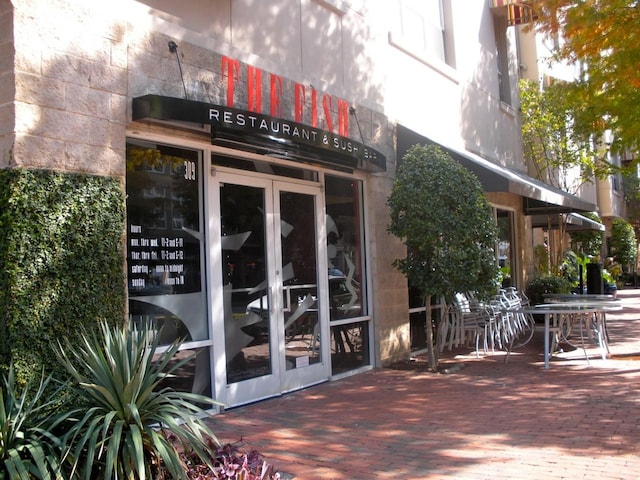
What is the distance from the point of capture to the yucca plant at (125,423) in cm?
371

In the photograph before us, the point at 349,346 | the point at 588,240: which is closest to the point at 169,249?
the point at 349,346

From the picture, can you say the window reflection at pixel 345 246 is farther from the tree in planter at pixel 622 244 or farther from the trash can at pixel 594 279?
the tree in planter at pixel 622 244

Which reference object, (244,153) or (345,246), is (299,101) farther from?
(345,246)

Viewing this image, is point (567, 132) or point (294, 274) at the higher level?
point (567, 132)

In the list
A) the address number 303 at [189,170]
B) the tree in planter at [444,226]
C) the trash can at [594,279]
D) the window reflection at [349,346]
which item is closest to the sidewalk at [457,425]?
Result: the window reflection at [349,346]

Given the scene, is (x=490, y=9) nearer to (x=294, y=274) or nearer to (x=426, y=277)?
(x=426, y=277)

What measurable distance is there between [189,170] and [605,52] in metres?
7.91

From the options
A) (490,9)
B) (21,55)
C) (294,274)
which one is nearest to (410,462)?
(294,274)

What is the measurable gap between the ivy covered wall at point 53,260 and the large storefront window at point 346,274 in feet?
11.8

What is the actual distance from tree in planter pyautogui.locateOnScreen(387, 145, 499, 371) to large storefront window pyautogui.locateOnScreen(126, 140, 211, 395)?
3031mm

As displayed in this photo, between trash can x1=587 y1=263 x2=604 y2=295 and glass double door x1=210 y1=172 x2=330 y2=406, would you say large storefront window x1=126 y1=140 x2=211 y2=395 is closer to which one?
glass double door x1=210 y1=172 x2=330 y2=406

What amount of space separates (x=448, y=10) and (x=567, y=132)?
6899mm

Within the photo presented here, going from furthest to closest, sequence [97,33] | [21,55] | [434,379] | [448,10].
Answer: [448,10] < [434,379] < [97,33] < [21,55]

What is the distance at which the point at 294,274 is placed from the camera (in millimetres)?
7738
